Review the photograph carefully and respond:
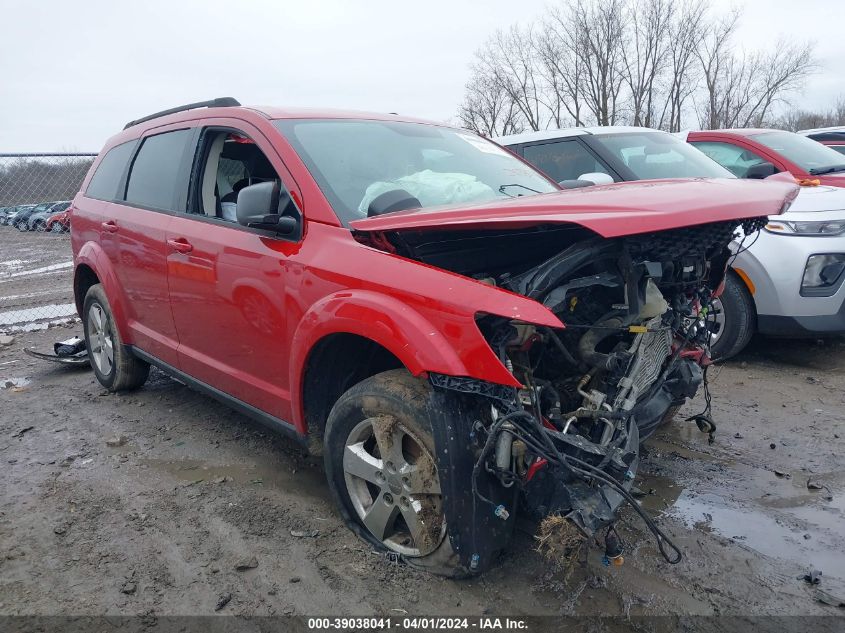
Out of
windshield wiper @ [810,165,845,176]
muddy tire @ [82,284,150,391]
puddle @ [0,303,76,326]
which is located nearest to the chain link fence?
puddle @ [0,303,76,326]

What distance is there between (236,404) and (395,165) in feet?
4.91

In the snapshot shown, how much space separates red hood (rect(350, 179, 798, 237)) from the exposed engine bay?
0.40 ft

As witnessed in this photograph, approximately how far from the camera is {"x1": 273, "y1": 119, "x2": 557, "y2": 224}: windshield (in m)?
3.06

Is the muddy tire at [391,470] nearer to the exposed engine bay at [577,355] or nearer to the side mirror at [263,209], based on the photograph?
the exposed engine bay at [577,355]

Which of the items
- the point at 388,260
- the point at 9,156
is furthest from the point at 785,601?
the point at 9,156

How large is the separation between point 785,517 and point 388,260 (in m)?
2.16

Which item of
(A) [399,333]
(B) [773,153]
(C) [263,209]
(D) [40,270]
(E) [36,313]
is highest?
(B) [773,153]

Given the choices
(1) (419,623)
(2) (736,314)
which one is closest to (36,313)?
(1) (419,623)

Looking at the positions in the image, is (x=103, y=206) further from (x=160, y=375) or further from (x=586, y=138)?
(x=586, y=138)

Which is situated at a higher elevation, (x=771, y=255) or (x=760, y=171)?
(x=760, y=171)

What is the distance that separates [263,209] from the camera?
284 cm

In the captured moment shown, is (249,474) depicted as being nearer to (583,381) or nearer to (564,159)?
(583,381)

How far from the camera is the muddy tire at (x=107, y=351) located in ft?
15.4

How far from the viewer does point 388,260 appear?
100 inches
